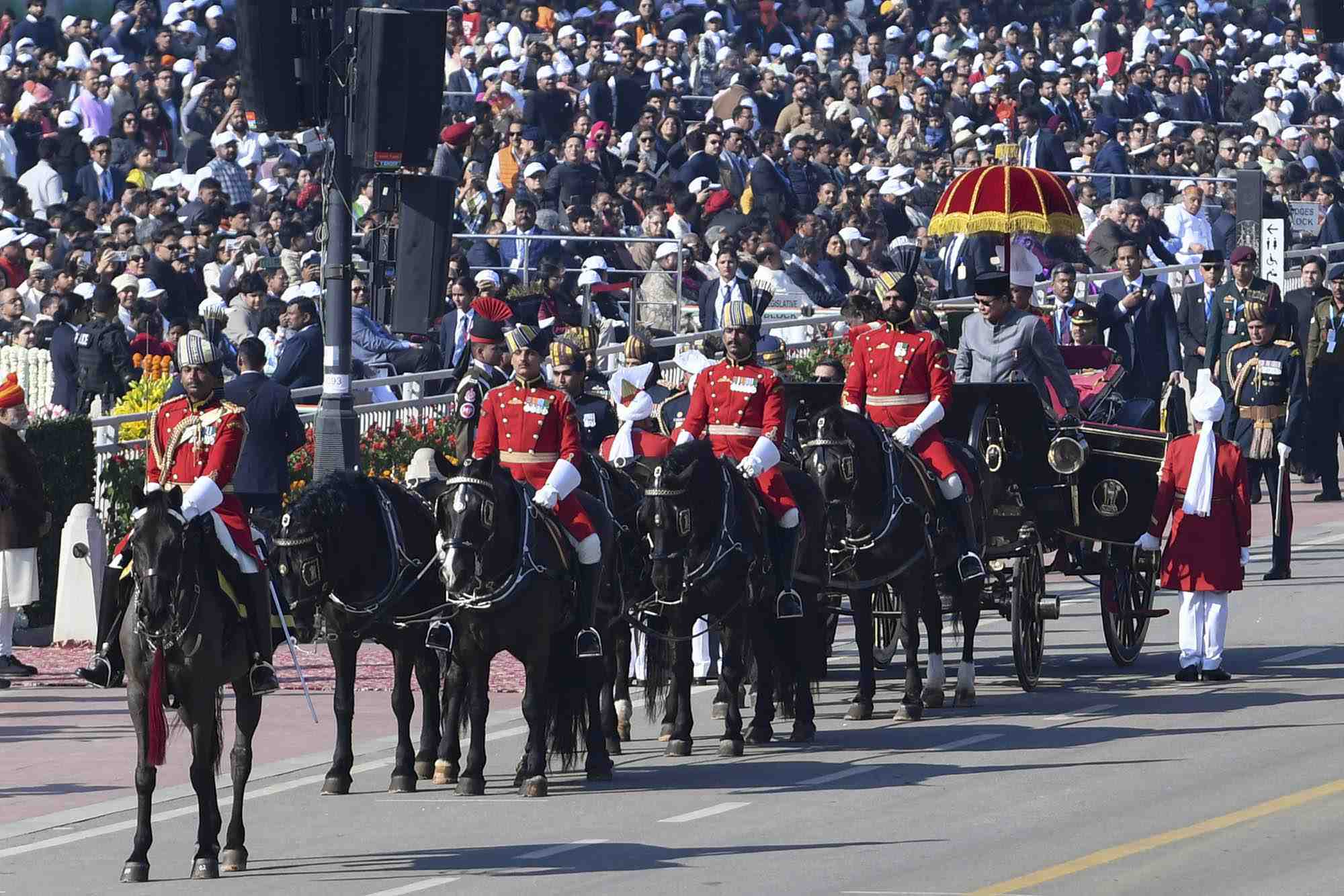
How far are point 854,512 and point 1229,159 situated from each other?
2320 centimetres

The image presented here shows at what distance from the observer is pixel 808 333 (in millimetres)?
26578

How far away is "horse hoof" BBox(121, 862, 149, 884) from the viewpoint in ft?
37.6

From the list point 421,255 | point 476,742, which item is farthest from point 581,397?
point 476,742

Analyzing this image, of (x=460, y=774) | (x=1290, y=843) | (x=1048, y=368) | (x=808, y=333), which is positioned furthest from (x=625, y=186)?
(x=1290, y=843)

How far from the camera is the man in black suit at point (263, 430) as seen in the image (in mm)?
18703

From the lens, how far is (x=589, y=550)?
14.0m

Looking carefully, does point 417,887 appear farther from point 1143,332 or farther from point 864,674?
point 1143,332

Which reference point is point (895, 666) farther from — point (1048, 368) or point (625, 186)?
point (625, 186)

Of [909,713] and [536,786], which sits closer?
[536,786]

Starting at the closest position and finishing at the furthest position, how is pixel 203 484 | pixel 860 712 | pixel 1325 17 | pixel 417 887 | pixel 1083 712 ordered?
pixel 417 887 < pixel 203 484 < pixel 1325 17 < pixel 860 712 < pixel 1083 712

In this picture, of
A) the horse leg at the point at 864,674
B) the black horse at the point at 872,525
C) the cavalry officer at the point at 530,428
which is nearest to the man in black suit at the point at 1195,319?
the black horse at the point at 872,525

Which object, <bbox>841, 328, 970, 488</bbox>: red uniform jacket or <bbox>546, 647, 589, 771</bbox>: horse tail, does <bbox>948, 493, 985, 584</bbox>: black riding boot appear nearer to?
<bbox>841, 328, 970, 488</bbox>: red uniform jacket

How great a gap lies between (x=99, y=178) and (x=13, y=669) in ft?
40.3

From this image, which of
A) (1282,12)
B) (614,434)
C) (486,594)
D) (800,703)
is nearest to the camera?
(486,594)
